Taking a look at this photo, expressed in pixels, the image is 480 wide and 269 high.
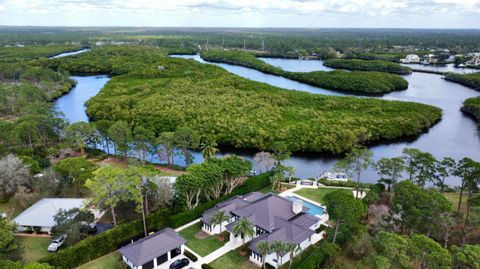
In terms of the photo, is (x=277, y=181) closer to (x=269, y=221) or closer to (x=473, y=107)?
(x=269, y=221)

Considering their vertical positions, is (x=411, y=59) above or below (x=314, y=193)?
above

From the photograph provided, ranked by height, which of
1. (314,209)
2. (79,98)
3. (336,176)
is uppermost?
(79,98)

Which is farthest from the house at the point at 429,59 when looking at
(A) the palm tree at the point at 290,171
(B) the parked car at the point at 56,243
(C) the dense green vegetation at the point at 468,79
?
(B) the parked car at the point at 56,243

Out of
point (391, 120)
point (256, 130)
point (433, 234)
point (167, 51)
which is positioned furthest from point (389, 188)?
point (167, 51)

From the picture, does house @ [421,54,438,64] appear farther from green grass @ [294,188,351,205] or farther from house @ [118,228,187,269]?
house @ [118,228,187,269]

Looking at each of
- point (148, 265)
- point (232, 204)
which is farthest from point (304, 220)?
point (148, 265)

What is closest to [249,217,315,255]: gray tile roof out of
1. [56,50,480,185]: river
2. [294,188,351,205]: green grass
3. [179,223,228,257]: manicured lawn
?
[179,223,228,257]: manicured lawn

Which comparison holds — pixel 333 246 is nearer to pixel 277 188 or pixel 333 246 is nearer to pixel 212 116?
pixel 277 188
